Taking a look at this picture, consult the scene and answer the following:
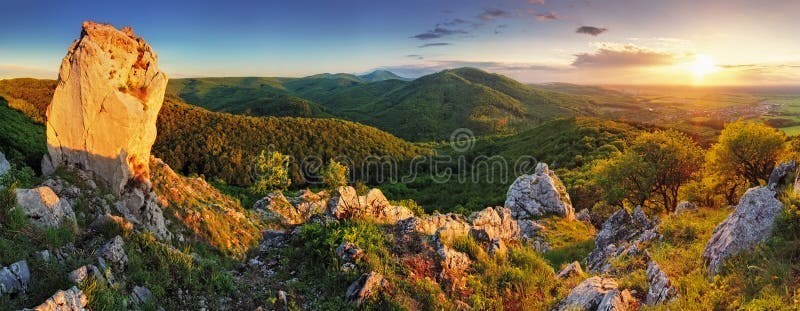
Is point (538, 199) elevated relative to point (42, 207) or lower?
lower

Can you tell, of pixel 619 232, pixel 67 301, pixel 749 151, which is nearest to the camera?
pixel 67 301

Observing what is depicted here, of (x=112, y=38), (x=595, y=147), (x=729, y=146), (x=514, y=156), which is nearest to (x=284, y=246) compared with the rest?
(x=112, y=38)

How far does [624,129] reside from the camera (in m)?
107

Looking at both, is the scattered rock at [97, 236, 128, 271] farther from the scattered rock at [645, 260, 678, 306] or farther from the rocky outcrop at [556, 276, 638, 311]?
the scattered rock at [645, 260, 678, 306]

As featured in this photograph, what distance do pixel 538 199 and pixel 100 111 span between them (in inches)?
1536

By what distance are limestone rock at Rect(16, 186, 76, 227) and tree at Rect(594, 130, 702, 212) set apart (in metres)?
40.6

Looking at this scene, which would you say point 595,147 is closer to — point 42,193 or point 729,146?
point 729,146

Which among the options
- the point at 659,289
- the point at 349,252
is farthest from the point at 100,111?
the point at 659,289

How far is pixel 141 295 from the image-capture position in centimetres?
932

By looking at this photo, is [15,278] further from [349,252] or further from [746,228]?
[746,228]

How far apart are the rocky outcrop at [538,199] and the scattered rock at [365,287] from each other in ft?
107

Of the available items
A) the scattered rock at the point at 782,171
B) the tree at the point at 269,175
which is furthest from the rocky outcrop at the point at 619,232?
the tree at the point at 269,175

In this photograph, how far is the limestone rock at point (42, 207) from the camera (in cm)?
1022

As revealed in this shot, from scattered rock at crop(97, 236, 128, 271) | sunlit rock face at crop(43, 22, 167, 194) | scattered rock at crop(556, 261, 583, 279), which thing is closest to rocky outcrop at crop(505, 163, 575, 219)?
scattered rock at crop(556, 261, 583, 279)
